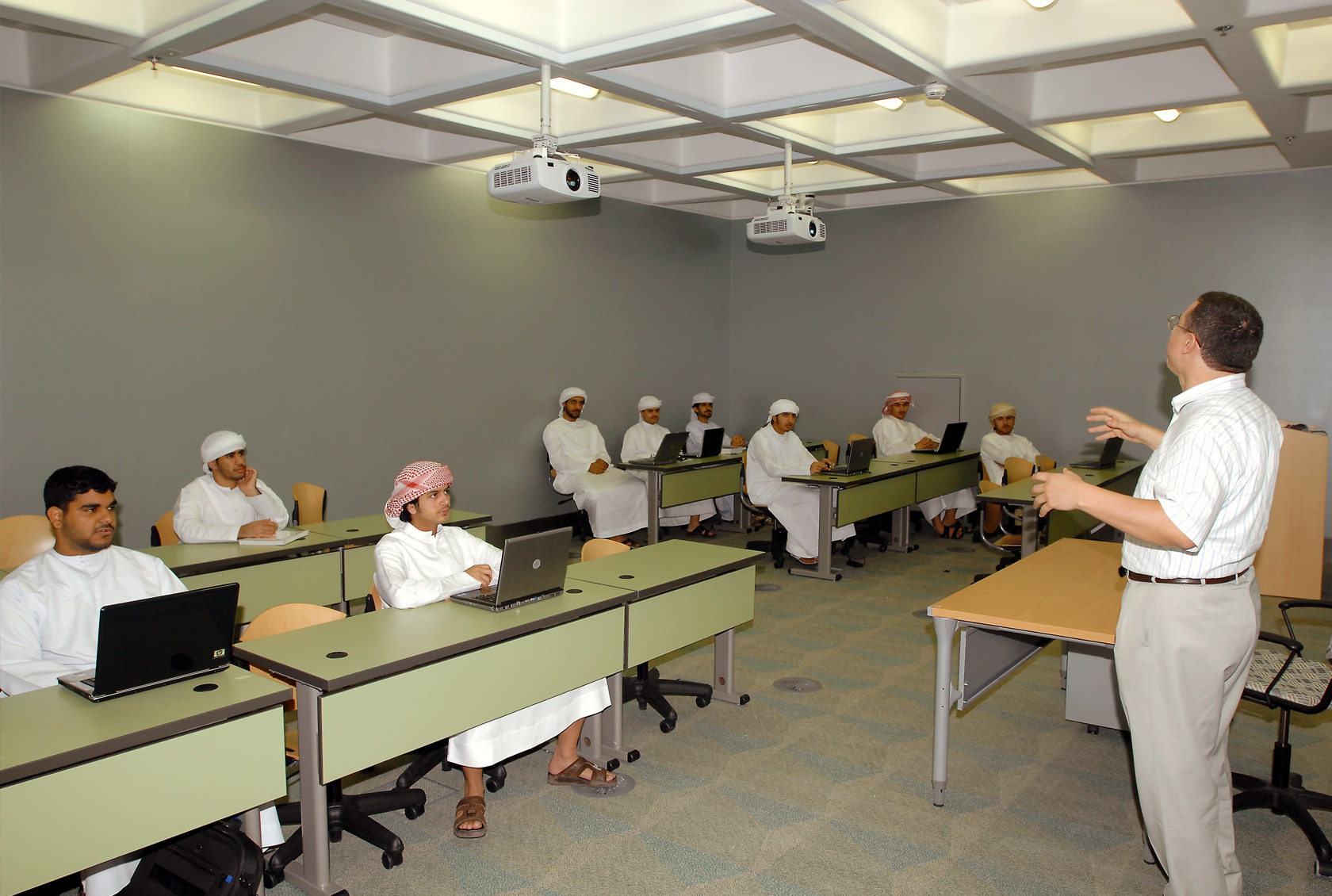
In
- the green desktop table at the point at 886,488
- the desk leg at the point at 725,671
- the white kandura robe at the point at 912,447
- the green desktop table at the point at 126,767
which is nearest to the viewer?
the green desktop table at the point at 126,767

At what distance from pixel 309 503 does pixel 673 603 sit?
2920 millimetres

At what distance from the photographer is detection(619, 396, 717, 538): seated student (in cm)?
845

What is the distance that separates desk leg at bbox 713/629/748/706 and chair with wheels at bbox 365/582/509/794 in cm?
124

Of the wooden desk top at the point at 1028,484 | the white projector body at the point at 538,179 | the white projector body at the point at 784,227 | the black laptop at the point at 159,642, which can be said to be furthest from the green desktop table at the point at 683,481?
the black laptop at the point at 159,642

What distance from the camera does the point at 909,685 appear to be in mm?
4672

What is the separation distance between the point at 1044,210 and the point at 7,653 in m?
8.95

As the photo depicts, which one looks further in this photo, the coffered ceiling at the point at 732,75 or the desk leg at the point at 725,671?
the desk leg at the point at 725,671

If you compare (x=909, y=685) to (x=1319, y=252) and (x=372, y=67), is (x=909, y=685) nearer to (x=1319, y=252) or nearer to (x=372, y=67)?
(x=372, y=67)

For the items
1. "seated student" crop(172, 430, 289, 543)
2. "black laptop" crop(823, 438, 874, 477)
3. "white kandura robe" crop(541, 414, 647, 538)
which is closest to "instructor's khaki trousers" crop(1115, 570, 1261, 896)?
"seated student" crop(172, 430, 289, 543)

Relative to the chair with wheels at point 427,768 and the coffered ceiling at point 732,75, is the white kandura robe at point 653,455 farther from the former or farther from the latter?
the chair with wheels at point 427,768

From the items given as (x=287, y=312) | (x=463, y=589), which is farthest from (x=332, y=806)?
(x=287, y=312)

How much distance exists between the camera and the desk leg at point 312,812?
2605 millimetres

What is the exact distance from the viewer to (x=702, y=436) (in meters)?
9.07

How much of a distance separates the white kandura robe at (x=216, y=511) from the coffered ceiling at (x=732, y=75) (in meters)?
2.21
